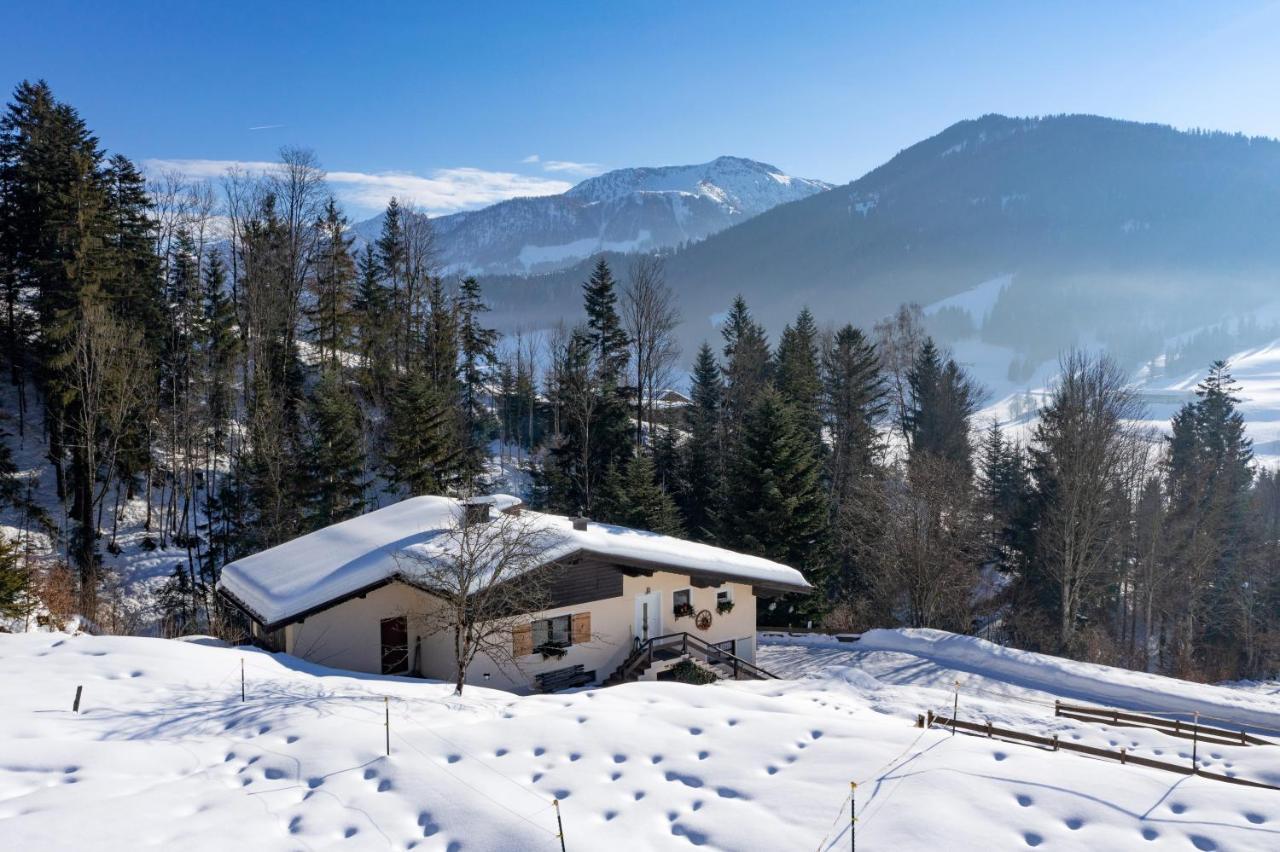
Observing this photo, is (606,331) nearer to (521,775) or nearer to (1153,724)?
(1153,724)

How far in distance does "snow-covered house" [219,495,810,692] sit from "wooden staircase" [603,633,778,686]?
45 mm

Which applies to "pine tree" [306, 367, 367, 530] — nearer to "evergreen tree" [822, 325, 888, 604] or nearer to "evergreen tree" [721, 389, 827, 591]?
"evergreen tree" [721, 389, 827, 591]

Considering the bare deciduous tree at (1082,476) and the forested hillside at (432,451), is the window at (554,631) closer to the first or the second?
the forested hillside at (432,451)

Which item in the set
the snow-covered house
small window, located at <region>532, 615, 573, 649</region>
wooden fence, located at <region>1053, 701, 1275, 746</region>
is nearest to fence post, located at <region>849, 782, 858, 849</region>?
the snow-covered house

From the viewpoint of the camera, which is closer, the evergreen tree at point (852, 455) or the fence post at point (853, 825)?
the fence post at point (853, 825)

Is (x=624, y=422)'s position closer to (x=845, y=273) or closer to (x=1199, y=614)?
(x=1199, y=614)

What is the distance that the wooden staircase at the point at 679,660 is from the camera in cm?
1891

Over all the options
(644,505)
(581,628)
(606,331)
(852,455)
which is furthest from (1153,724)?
(606,331)

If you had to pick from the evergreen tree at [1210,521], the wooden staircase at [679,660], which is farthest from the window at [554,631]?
the evergreen tree at [1210,521]

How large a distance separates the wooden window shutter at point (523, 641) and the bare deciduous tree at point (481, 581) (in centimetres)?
13

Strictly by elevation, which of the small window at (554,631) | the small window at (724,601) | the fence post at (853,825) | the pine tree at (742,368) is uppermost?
the pine tree at (742,368)

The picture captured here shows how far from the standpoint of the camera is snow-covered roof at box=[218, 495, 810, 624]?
16.2m

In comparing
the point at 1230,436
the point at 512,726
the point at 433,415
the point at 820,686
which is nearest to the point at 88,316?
the point at 433,415

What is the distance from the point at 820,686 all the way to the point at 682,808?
1208 cm
